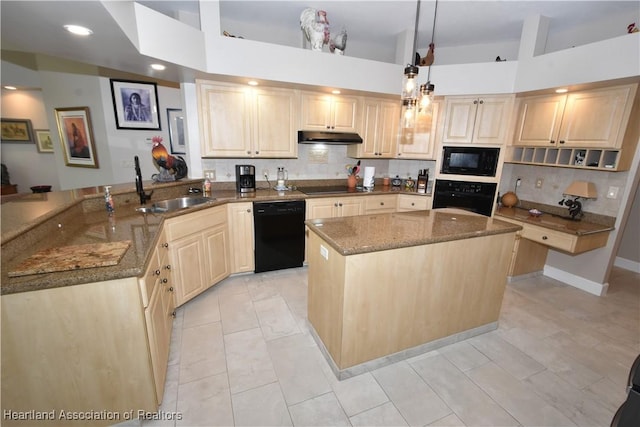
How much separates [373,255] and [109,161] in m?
4.93

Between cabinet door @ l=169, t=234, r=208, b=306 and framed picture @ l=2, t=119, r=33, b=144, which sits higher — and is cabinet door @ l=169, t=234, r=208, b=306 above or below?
below

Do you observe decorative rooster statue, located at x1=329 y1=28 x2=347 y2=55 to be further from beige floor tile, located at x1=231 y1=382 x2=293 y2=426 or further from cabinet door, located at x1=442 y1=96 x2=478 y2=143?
beige floor tile, located at x1=231 y1=382 x2=293 y2=426

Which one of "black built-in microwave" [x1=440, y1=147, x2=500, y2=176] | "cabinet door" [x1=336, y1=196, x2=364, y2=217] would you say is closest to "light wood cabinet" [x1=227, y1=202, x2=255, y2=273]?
"cabinet door" [x1=336, y1=196, x2=364, y2=217]

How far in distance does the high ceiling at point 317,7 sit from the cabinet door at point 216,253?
1617 millimetres

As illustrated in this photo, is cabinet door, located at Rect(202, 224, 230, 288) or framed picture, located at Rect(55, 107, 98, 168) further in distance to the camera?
framed picture, located at Rect(55, 107, 98, 168)

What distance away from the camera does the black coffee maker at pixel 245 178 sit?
3.37 m

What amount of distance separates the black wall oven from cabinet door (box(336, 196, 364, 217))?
106 centimetres

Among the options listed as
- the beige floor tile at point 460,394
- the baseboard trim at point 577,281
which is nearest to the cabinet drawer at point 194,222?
the beige floor tile at point 460,394

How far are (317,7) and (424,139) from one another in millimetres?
2125

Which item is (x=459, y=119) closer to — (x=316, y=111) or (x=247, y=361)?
(x=316, y=111)

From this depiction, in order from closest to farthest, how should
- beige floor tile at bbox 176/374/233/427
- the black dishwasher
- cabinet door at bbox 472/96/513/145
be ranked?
beige floor tile at bbox 176/374/233/427 → the black dishwasher → cabinet door at bbox 472/96/513/145

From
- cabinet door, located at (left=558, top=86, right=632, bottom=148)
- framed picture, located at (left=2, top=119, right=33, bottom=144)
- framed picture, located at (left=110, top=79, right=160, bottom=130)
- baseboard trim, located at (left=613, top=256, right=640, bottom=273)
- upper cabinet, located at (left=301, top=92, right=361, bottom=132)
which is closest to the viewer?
cabinet door, located at (left=558, top=86, right=632, bottom=148)

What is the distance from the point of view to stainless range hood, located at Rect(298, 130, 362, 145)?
342cm

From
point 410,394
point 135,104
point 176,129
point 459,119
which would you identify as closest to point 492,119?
point 459,119
